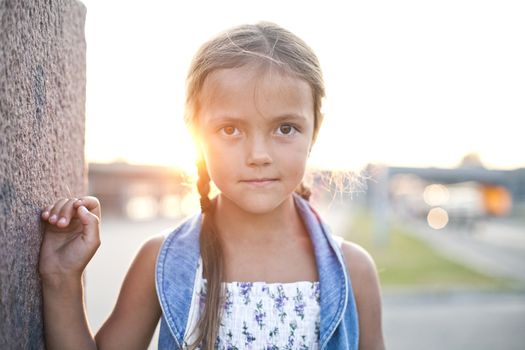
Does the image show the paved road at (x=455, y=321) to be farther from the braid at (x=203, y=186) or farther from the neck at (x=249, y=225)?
the braid at (x=203, y=186)

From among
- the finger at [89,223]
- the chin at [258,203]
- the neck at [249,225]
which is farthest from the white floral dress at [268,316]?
the finger at [89,223]

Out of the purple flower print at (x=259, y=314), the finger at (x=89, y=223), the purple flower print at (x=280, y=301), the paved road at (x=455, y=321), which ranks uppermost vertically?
the finger at (x=89, y=223)

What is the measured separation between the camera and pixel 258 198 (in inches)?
64.6

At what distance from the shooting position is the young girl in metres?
1.61

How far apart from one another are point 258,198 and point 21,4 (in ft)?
2.89

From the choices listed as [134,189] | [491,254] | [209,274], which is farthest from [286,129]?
[134,189]

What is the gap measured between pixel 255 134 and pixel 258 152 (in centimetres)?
7

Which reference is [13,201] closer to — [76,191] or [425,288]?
[76,191]

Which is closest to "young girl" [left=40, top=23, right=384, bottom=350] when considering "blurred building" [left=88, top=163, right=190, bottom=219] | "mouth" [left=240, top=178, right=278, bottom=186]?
"mouth" [left=240, top=178, right=278, bottom=186]

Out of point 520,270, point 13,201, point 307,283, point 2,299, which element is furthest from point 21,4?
point 520,270

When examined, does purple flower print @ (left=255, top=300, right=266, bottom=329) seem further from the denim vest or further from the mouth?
the mouth

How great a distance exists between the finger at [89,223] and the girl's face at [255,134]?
435 mm

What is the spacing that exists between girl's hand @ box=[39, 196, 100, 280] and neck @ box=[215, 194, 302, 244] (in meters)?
0.59

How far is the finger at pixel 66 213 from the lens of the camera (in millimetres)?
1330
